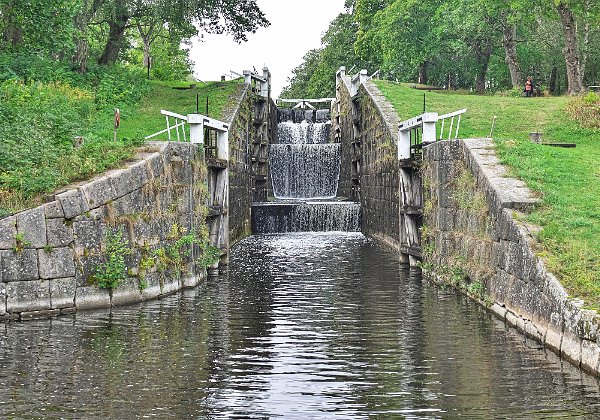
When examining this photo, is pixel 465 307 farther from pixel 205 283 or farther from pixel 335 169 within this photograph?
pixel 335 169

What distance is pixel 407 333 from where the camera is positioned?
1238 cm

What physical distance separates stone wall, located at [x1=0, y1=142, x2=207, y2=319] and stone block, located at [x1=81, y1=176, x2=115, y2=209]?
2cm

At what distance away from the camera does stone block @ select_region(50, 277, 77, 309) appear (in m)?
13.5

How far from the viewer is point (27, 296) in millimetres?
13219

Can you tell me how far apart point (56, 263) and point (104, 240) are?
1076mm

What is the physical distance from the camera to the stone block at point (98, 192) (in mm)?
14081

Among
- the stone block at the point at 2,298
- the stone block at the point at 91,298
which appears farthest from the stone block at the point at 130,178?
the stone block at the point at 2,298

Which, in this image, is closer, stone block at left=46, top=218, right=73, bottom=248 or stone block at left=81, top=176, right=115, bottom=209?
stone block at left=46, top=218, right=73, bottom=248

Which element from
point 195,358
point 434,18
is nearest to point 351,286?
point 195,358

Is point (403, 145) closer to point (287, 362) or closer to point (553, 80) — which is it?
point (287, 362)

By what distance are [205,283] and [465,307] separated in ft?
20.0

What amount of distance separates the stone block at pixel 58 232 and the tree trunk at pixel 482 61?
37.9 metres

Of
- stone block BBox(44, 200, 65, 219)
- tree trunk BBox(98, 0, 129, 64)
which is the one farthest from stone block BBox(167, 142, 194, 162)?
tree trunk BBox(98, 0, 129, 64)

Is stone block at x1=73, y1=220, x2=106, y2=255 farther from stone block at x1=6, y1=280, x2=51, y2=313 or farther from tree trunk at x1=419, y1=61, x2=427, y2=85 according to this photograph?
tree trunk at x1=419, y1=61, x2=427, y2=85
